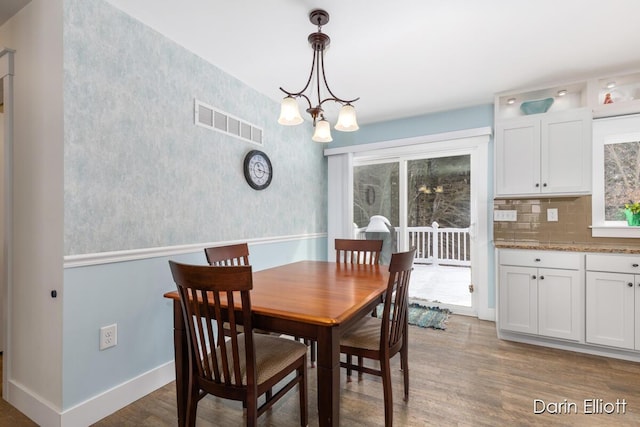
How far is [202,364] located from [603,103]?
387 cm

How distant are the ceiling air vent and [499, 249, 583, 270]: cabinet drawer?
2662 millimetres

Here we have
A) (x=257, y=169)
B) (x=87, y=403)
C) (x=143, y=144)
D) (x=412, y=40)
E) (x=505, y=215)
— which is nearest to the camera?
(x=87, y=403)

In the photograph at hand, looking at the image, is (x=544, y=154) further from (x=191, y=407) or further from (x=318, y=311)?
(x=191, y=407)

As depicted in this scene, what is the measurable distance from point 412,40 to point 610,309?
2701 mm

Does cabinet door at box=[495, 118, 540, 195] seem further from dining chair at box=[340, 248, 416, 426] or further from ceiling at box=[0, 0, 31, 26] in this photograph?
ceiling at box=[0, 0, 31, 26]

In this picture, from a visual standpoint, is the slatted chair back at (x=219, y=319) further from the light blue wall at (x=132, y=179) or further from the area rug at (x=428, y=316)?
the area rug at (x=428, y=316)

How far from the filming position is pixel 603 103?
2822 mm

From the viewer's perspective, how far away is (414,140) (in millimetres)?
3709

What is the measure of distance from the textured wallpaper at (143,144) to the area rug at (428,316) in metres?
1.97

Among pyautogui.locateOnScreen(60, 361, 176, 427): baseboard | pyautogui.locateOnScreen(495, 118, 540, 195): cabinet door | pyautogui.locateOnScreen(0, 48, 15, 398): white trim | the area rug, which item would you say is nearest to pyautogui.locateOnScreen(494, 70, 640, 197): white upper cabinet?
pyautogui.locateOnScreen(495, 118, 540, 195): cabinet door

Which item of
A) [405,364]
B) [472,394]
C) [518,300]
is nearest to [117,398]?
[405,364]

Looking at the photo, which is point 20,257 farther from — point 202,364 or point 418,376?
point 418,376

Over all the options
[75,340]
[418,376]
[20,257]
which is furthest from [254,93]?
[418,376]

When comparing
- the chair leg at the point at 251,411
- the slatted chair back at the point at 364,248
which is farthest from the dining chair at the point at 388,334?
the slatted chair back at the point at 364,248
